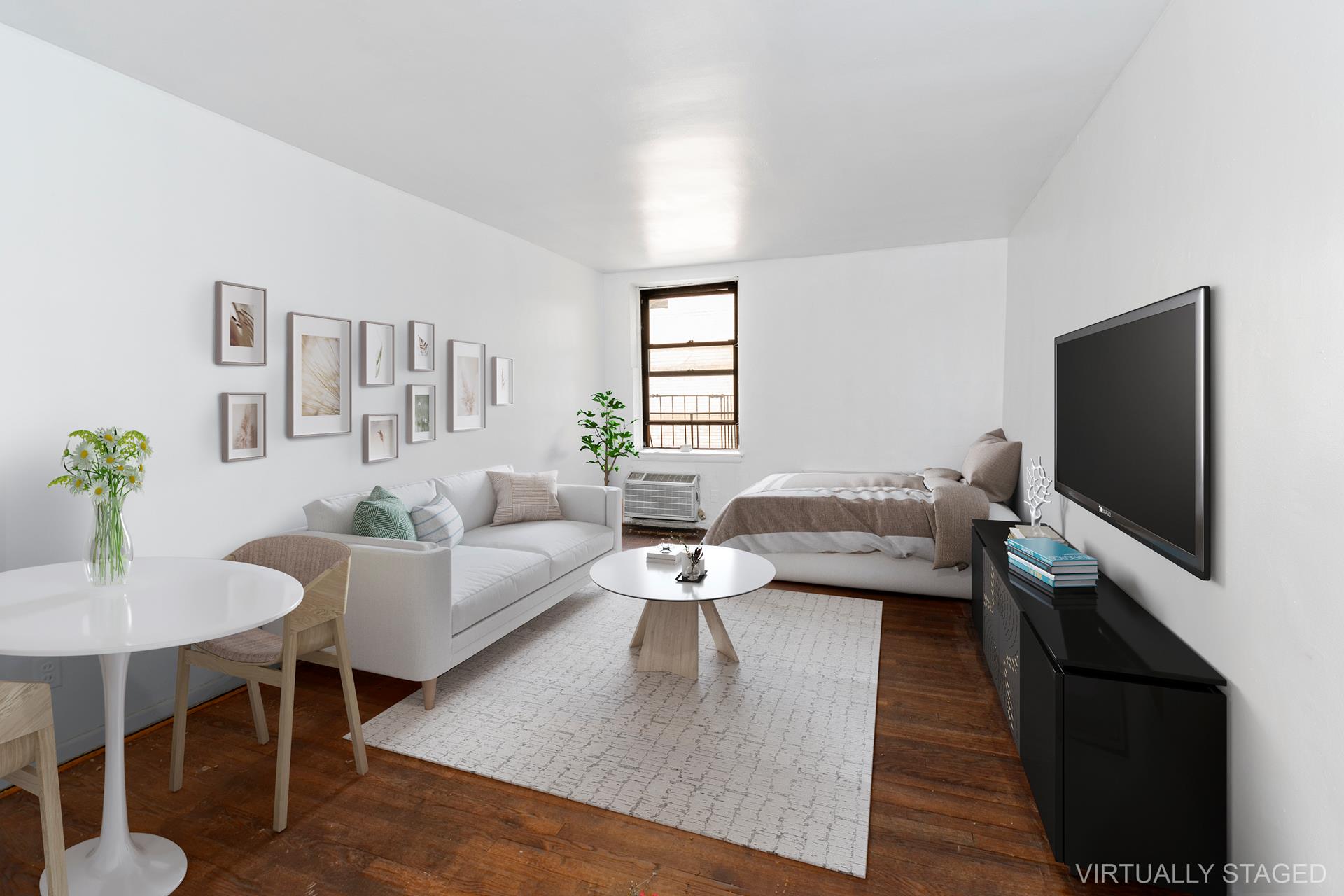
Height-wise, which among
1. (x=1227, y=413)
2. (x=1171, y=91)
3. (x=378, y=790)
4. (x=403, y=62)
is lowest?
(x=378, y=790)

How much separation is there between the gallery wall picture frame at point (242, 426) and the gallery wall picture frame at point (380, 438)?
65cm

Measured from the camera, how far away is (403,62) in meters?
2.41

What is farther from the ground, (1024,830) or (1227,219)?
(1227,219)

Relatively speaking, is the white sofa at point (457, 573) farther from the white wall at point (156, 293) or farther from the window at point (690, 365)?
the window at point (690, 365)

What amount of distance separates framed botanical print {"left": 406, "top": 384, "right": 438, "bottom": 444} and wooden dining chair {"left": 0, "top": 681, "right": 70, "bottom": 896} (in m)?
2.65

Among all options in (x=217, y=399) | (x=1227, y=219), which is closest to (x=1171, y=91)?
(x=1227, y=219)

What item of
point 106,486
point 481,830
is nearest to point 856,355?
point 481,830

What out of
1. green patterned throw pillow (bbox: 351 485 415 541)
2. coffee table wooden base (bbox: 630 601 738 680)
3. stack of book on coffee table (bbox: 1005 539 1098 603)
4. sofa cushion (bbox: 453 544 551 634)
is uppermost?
green patterned throw pillow (bbox: 351 485 415 541)

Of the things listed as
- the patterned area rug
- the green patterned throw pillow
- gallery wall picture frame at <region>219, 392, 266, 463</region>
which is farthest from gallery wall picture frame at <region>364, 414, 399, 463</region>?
the patterned area rug

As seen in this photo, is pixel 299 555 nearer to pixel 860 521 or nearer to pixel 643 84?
pixel 643 84

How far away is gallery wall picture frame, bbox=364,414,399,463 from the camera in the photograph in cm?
370

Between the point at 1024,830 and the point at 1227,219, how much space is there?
1.82 metres

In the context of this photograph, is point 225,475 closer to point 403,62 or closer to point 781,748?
point 403,62

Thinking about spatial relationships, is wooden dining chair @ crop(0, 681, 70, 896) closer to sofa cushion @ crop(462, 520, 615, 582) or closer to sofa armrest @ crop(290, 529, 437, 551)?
sofa armrest @ crop(290, 529, 437, 551)
